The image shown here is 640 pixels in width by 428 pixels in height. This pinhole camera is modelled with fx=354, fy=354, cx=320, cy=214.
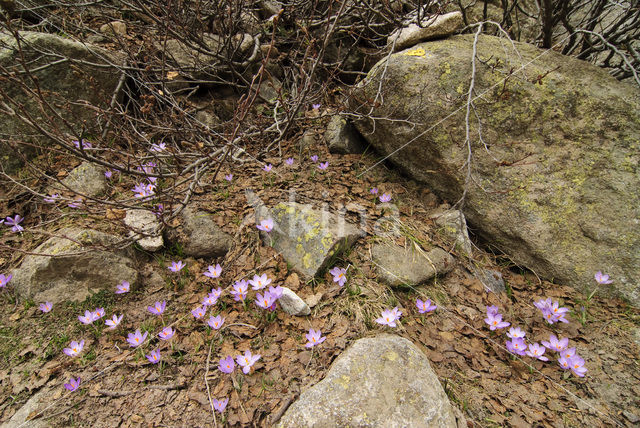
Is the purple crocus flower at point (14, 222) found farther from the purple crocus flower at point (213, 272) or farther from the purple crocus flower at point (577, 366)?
the purple crocus flower at point (577, 366)

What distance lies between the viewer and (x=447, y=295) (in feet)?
9.43

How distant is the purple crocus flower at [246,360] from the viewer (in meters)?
2.16

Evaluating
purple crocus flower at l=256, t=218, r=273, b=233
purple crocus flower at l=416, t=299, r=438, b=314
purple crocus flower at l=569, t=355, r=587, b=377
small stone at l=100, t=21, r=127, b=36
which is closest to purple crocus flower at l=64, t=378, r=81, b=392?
purple crocus flower at l=256, t=218, r=273, b=233

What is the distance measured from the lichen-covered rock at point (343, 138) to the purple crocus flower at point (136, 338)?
2540 millimetres

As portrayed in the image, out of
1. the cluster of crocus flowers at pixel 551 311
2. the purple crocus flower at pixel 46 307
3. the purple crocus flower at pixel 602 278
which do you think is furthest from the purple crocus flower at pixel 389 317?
the purple crocus flower at pixel 46 307

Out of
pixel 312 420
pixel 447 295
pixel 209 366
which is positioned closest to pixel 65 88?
pixel 209 366

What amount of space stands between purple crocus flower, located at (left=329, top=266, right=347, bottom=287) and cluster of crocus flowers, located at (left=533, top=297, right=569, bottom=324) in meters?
1.49

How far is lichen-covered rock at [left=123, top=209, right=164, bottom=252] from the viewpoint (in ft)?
9.82

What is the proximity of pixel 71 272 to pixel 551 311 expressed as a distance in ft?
12.0

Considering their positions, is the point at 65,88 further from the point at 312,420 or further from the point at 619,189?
the point at 619,189

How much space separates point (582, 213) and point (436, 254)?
123 centimetres

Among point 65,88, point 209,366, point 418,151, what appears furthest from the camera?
point 65,88

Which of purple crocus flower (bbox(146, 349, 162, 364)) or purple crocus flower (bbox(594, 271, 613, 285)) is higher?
purple crocus flower (bbox(594, 271, 613, 285))

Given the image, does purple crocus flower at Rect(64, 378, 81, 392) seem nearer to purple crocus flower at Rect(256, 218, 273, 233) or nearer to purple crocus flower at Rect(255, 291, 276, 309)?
purple crocus flower at Rect(255, 291, 276, 309)
